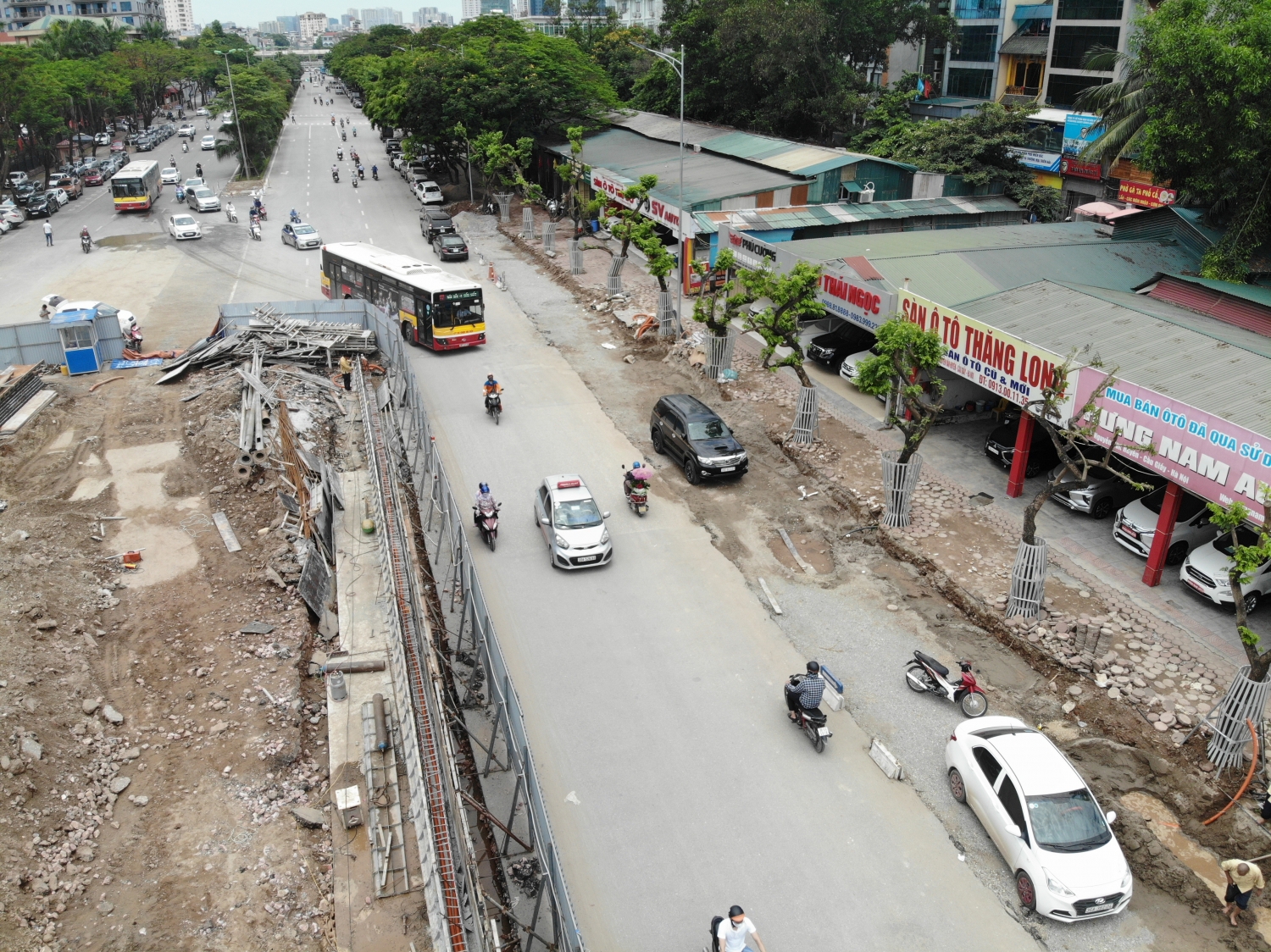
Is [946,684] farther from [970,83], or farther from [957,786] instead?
[970,83]

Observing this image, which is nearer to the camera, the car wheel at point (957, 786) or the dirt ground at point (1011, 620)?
the dirt ground at point (1011, 620)

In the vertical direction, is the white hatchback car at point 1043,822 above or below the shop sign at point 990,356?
below

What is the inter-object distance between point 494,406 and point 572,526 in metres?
8.10

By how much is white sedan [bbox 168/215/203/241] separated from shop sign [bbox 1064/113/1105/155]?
47.1m

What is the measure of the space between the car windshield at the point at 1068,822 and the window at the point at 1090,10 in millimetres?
54884

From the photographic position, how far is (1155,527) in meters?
18.8

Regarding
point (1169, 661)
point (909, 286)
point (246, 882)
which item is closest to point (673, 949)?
point (246, 882)

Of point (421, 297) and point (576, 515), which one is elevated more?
point (421, 297)

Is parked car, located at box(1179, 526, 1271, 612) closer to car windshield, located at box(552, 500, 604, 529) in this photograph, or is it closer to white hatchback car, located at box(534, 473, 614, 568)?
white hatchback car, located at box(534, 473, 614, 568)

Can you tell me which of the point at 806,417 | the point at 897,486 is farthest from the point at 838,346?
the point at 897,486

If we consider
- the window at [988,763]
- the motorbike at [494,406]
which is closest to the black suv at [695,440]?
the motorbike at [494,406]

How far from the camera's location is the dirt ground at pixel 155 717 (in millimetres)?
11633

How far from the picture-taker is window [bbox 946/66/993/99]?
6512 centimetres

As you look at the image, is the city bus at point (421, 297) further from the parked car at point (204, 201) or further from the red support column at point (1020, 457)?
the parked car at point (204, 201)
